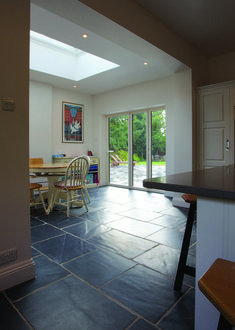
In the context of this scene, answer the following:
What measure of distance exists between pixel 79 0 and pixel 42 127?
11.8 feet

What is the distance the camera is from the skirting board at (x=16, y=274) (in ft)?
5.45

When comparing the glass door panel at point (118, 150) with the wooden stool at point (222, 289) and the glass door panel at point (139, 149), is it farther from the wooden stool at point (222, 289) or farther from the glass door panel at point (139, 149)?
the wooden stool at point (222, 289)

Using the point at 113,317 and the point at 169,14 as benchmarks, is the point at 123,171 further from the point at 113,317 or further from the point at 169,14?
the point at 113,317

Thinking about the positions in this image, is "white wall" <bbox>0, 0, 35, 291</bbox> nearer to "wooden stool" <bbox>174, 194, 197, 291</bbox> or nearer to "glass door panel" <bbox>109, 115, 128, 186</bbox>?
"wooden stool" <bbox>174, 194, 197, 291</bbox>

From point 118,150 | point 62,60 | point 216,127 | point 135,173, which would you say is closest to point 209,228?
point 216,127

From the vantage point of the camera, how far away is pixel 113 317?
1366 mm

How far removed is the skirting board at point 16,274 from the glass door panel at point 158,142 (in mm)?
3970

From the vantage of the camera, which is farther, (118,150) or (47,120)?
(118,150)

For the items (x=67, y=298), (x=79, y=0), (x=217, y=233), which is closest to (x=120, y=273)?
(x=67, y=298)

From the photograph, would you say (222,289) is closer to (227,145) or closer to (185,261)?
(185,261)

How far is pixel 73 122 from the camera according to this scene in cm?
606

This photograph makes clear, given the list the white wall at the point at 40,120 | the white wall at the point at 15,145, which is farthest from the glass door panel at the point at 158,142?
the white wall at the point at 15,145

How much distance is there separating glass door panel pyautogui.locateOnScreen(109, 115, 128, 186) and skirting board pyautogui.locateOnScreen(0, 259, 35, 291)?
4.49 meters

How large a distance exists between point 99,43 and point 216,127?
7.60 feet
